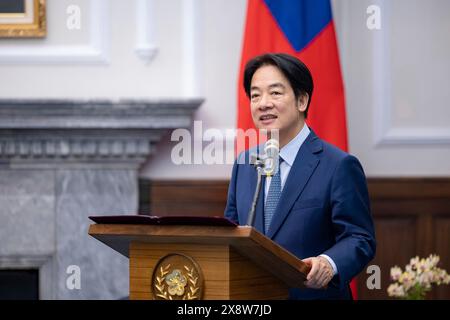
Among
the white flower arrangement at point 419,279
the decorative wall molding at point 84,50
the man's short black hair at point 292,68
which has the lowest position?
the white flower arrangement at point 419,279

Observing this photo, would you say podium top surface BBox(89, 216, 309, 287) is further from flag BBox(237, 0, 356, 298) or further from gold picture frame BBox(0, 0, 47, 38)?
gold picture frame BBox(0, 0, 47, 38)

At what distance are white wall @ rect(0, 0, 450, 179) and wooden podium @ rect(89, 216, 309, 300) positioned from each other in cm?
224

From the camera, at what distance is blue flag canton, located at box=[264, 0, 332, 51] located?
4277 mm

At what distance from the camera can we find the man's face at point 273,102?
2.58m

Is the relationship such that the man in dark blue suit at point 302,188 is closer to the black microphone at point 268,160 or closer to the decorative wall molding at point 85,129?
the black microphone at point 268,160

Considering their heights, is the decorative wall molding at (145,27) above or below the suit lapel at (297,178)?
above

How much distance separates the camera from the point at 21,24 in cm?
443

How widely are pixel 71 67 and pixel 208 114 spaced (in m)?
0.71

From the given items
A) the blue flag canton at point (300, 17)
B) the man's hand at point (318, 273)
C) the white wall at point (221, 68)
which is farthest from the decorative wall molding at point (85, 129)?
the man's hand at point (318, 273)

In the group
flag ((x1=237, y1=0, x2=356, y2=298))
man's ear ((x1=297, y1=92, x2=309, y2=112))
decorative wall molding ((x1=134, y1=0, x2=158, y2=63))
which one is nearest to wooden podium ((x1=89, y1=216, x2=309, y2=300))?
man's ear ((x1=297, y1=92, x2=309, y2=112))

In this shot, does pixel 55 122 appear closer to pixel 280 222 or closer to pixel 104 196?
pixel 104 196

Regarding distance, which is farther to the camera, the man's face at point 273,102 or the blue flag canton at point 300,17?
the blue flag canton at point 300,17

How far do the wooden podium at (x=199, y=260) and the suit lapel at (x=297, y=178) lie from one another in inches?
12.1

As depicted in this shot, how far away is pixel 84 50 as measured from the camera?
4438 millimetres
